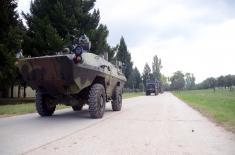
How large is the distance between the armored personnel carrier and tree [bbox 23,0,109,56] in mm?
12441

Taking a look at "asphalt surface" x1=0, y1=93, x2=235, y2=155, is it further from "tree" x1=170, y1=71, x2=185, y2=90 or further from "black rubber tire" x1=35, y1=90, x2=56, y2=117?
"tree" x1=170, y1=71, x2=185, y2=90

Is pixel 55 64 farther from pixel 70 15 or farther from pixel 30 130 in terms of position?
pixel 70 15

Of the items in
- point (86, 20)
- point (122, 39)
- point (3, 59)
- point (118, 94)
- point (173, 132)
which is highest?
point (122, 39)

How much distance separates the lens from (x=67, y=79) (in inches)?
380

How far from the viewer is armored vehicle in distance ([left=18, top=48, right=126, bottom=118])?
9.57 m

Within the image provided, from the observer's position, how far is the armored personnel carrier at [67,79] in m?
9.56

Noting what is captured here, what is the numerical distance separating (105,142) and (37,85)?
525cm

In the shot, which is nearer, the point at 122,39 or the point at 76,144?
the point at 76,144

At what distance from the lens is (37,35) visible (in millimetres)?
24281

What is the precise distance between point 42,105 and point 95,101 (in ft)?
7.26

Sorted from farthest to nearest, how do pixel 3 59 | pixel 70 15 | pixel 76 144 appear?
pixel 70 15 < pixel 3 59 < pixel 76 144

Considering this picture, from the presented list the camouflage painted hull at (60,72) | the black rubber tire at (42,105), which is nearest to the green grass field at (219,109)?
the camouflage painted hull at (60,72)

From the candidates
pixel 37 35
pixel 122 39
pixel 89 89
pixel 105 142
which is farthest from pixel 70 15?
pixel 122 39

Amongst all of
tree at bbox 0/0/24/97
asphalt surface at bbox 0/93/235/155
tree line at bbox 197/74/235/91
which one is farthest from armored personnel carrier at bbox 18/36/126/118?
tree line at bbox 197/74/235/91
